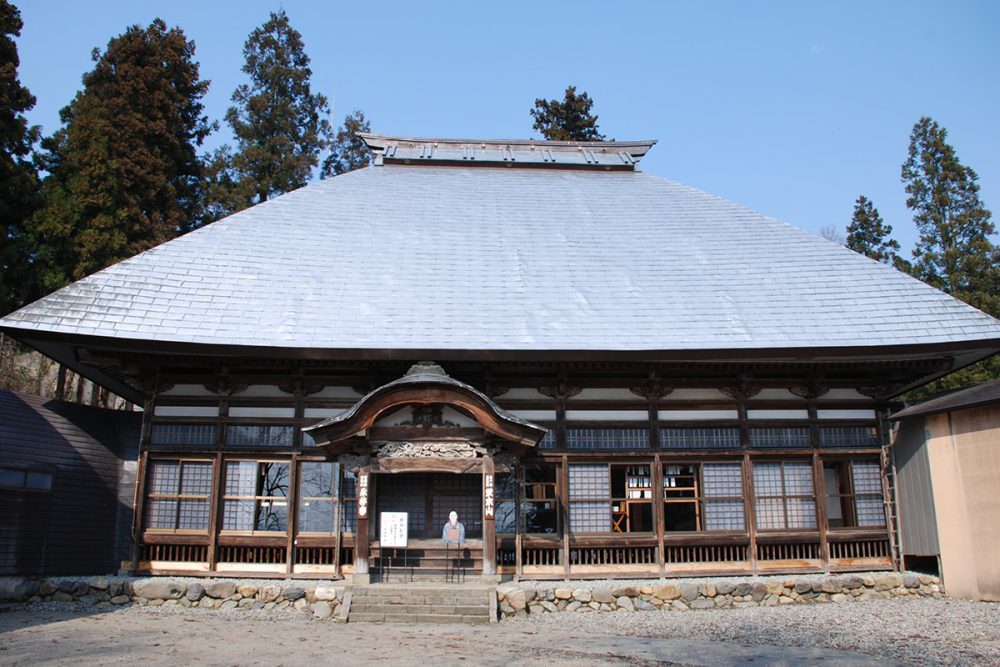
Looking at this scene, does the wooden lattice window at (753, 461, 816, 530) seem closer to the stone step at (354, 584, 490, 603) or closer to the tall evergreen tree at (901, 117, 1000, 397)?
the stone step at (354, 584, 490, 603)

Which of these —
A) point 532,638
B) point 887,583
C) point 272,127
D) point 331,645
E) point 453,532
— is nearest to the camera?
point 331,645

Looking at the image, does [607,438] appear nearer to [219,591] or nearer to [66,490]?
[219,591]

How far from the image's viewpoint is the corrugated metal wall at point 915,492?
13.6 m

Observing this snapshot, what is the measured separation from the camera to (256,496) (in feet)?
44.2

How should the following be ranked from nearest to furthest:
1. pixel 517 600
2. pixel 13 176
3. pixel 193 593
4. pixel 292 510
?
1. pixel 517 600
2. pixel 193 593
3. pixel 292 510
4. pixel 13 176

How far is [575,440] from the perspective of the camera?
544 inches

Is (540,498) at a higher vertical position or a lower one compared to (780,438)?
lower

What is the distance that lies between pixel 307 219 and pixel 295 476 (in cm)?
581

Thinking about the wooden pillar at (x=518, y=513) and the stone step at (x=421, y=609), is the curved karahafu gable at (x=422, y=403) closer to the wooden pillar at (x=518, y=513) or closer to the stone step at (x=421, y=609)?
the wooden pillar at (x=518, y=513)

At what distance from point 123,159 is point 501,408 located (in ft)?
51.4

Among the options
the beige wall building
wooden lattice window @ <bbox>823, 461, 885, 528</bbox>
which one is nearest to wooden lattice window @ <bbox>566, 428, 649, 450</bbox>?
wooden lattice window @ <bbox>823, 461, 885, 528</bbox>

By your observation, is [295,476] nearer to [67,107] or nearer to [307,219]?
[307,219]

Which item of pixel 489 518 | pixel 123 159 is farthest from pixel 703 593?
pixel 123 159

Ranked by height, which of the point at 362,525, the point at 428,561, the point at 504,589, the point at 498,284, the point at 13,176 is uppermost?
the point at 13,176
